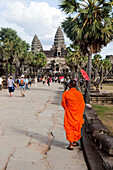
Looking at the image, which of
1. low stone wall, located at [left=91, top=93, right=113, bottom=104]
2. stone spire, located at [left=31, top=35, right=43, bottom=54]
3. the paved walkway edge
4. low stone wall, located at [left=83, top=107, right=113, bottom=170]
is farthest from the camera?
stone spire, located at [left=31, top=35, right=43, bottom=54]

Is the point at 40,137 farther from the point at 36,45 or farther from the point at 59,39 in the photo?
the point at 36,45

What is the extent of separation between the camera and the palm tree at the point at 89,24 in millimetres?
13688

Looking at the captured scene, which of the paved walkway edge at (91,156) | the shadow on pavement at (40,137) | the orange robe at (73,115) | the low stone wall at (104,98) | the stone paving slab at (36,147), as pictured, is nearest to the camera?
the paved walkway edge at (91,156)

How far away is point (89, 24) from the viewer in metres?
14.3

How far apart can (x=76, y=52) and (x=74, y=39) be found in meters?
25.2

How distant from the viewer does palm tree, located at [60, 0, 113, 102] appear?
13.7m

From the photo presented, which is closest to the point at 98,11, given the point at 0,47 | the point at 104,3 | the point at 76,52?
the point at 104,3

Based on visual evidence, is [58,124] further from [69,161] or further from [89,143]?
[69,161]

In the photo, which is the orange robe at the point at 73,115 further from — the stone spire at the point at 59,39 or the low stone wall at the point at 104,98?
the stone spire at the point at 59,39

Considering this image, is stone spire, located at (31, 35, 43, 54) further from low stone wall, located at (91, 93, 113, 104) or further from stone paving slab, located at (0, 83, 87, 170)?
stone paving slab, located at (0, 83, 87, 170)

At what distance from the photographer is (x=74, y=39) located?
14.8 metres

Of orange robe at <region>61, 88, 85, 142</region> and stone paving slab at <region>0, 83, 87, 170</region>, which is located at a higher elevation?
orange robe at <region>61, 88, 85, 142</region>

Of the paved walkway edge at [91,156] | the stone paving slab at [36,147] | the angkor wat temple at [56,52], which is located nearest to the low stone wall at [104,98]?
the stone paving slab at [36,147]

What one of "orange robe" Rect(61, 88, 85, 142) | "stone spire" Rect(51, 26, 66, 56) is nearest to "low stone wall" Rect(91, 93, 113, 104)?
"orange robe" Rect(61, 88, 85, 142)
